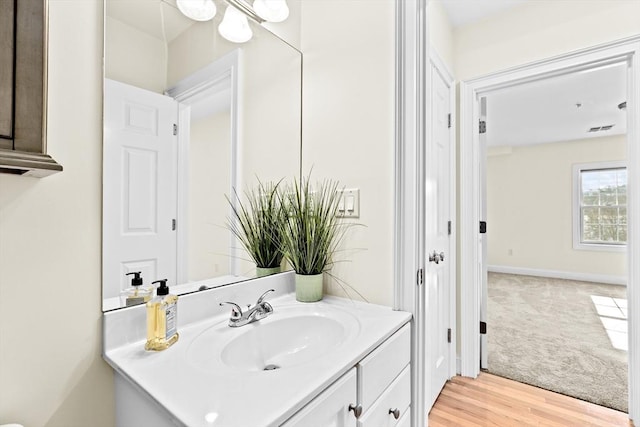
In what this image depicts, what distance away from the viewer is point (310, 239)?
1246 mm

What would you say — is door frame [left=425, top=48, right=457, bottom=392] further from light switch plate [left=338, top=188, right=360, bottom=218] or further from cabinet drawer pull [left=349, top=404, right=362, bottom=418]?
cabinet drawer pull [left=349, top=404, right=362, bottom=418]

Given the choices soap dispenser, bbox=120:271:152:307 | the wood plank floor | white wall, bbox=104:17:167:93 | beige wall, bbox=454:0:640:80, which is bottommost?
the wood plank floor

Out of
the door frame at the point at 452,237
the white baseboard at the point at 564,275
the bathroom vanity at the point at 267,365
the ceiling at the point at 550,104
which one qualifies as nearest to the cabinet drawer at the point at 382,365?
the bathroom vanity at the point at 267,365

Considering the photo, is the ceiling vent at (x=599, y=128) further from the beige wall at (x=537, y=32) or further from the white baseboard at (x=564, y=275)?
the beige wall at (x=537, y=32)

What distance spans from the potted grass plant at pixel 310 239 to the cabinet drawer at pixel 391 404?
16.5 inches

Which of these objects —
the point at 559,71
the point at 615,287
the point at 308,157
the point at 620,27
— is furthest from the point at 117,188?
the point at 615,287

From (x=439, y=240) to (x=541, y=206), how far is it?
4.98 meters

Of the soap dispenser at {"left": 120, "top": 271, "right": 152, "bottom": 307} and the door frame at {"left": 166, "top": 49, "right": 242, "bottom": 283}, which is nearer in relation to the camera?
the soap dispenser at {"left": 120, "top": 271, "right": 152, "bottom": 307}

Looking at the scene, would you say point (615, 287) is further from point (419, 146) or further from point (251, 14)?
Result: point (251, 14)

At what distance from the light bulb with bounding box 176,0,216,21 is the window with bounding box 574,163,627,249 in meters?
6.33

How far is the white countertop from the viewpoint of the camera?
1.83 feet

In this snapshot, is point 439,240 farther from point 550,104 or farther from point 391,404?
point 550,104

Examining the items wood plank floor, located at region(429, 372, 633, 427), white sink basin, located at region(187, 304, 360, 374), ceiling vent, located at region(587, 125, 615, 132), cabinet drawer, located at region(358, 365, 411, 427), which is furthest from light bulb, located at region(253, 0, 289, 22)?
ceiling vent, located at region(587, 125, 615, 132)

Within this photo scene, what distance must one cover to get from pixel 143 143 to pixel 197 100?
0.26 m
